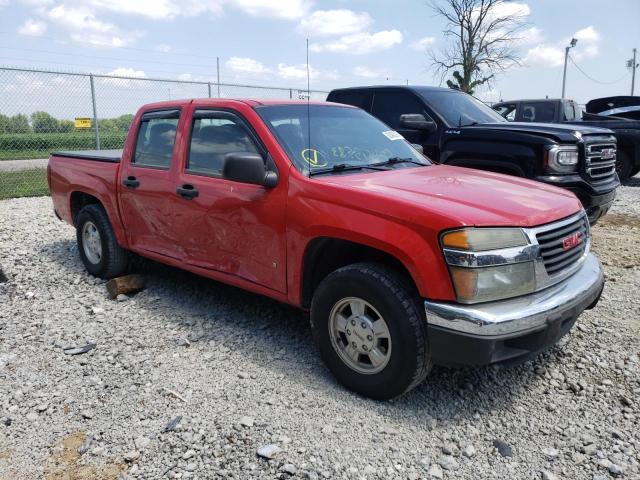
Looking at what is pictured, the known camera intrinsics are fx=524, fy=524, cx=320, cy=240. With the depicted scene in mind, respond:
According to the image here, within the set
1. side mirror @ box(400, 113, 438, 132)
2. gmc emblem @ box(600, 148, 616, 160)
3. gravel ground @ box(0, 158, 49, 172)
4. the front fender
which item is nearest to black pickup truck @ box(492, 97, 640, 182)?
gmc emblem @ box(600, 148, 616, 160)

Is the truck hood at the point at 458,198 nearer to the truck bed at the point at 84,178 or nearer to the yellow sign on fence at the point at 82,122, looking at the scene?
the truck bed at the point at 84,178

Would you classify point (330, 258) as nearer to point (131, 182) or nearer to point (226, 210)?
point (226, 210)

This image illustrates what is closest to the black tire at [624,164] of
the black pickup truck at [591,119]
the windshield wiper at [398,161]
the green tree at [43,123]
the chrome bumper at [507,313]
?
the black pickup truck at [591,119]

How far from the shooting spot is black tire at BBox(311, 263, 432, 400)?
2.75m

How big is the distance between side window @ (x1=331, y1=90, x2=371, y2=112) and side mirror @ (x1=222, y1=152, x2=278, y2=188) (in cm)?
437

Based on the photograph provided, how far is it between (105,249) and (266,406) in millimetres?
2845

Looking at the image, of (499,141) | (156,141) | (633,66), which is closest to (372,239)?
(156,141)

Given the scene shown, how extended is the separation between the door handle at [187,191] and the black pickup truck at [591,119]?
846 centimetres

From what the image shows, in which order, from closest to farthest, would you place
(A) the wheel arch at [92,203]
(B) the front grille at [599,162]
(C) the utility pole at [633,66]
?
1. (A) the wheel arch at [92,203]
2. (B) the front grille at [599,162]
3. (C) the utility pole at [633,66]

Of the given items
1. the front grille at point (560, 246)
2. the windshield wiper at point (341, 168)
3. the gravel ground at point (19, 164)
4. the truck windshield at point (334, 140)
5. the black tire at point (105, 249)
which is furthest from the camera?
the gravel ground at point (19, 164)

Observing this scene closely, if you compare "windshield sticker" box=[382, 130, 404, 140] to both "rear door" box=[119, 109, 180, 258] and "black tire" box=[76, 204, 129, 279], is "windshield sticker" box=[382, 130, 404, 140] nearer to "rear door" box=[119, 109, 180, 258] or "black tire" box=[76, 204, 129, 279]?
"rear door" box=[119, 109, 180, 258]

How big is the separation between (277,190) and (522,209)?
1462 mm

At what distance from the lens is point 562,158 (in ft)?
17.7

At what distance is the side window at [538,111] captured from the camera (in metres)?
11.1
